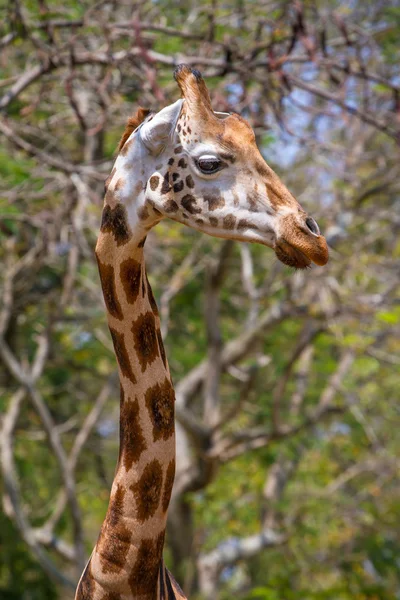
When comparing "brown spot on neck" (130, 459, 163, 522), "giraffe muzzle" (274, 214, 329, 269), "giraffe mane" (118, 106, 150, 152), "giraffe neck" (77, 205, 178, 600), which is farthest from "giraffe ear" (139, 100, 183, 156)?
"brown spot on neck" (130, 459, 163, 522)

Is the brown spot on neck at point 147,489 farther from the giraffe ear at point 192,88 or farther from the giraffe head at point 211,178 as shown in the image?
the giraffe ear at point 192,88

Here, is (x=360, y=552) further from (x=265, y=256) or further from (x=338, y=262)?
(x=338, y=262)

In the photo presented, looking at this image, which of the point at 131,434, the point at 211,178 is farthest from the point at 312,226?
the point at 131,434

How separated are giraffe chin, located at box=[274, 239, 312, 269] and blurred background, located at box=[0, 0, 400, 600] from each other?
9.16 feet

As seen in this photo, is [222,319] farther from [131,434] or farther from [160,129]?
[160,129]

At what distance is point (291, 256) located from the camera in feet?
6.59

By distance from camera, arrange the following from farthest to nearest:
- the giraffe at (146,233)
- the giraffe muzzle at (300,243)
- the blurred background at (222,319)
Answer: the blurred background at (222,319), the giraffe at (146,233), the giraffe muzzle at (300,243)

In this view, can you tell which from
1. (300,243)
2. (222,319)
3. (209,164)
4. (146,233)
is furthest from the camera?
(222,319)

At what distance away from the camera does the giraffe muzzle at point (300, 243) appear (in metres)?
1.98

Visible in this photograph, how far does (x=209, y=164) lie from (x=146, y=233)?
10.9 inches

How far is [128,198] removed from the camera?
2.29 meters

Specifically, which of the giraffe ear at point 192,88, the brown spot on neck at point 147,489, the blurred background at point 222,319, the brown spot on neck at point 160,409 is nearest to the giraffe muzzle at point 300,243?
the giraffe ear at point 192,88

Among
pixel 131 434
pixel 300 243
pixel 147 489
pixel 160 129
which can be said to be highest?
pixel 160 129

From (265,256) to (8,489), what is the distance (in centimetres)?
452
